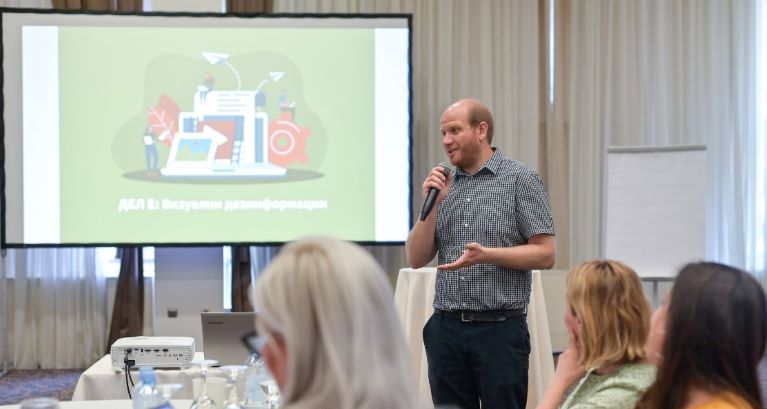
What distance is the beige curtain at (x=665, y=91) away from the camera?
6.29 metres

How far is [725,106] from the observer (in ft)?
20.7

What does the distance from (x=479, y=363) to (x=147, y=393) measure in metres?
1.18

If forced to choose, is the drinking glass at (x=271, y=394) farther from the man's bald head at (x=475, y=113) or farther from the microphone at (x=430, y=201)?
the man's bald head at (x=475, y=113)

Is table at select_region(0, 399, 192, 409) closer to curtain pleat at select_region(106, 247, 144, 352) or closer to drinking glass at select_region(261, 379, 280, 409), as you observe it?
drinking glass at select_region(261, 379, 280, 409)

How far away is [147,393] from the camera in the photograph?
6.95 feet

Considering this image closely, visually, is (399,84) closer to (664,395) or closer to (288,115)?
(288,115)

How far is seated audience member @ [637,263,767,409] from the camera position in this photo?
4.99ft

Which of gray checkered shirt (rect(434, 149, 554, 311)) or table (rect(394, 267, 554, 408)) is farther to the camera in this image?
table (rect(394, 267, 554, 408))

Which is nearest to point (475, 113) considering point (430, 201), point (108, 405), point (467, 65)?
point (430, 201)

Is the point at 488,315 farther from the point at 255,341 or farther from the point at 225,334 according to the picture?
the point at 255,341

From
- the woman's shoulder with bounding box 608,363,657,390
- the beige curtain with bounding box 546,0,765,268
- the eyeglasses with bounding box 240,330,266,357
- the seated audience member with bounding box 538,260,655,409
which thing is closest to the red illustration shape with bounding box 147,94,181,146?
the beige curtain with bounding box 546,0,765,268

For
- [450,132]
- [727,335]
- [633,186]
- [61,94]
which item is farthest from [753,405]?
[61,94]

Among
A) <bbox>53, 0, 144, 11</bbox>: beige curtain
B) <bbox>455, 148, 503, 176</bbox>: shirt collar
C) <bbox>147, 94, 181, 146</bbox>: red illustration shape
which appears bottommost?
<bbox>455, 148, 503, 176</bbox>: shirt collar

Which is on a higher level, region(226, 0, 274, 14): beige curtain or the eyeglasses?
region(226, 0, 274, 14): beige curtain
